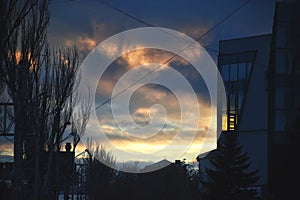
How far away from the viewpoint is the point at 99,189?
76.8m

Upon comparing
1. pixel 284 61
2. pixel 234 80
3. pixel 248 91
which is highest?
pixel 234 80

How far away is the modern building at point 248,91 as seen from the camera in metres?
65.4

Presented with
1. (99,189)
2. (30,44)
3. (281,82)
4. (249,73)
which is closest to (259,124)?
(249,73)

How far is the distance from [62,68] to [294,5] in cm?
2329

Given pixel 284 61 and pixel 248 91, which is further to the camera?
pixel 248 91

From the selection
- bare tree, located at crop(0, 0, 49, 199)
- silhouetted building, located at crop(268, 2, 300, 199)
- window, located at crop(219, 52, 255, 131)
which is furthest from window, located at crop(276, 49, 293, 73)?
bare tree, located at crop(0, 0, 49, 199)

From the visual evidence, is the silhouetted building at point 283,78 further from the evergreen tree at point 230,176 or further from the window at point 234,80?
the window at point 234,80

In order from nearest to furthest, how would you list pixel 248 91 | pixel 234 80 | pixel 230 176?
pixel 230 176 < pixel 248 91 < pixel 234 80

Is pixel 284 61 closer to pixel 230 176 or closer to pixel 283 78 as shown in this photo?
pixel 283 78

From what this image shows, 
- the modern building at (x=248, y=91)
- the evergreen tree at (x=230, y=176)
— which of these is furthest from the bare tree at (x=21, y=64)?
the modern building at (x=248, y=91)

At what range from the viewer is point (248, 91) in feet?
224

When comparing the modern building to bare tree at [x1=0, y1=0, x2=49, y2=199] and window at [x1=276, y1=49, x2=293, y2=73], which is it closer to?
window at [x1=276, y1=49, x2=293, y2=73]

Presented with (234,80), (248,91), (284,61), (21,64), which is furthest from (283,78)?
(21,64)

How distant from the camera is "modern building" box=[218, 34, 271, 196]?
65375 mm
